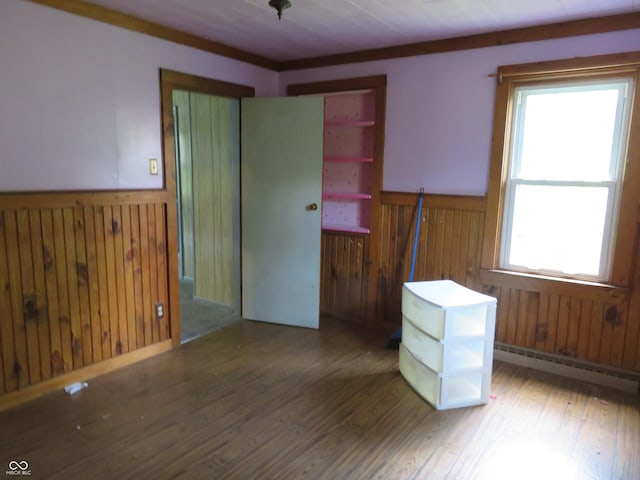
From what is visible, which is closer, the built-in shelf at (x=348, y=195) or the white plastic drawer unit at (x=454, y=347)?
the white plastic drawer unit at (x=454, y=347)

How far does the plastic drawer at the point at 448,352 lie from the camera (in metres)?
2.44

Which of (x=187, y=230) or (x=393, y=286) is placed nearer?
(x=393, y=286)

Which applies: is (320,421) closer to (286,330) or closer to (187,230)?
(286,330)

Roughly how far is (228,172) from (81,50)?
1.55 meters

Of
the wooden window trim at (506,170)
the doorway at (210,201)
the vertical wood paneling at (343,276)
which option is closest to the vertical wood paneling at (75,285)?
the doorway at (210,201)

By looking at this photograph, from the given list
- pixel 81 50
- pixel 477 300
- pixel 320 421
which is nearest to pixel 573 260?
pixel 477 300

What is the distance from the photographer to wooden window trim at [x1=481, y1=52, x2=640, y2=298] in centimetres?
256

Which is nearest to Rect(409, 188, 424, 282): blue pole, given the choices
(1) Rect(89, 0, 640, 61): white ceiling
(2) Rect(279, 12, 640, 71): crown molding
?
(2) Rect(279, 12, 640, 71): crown molding

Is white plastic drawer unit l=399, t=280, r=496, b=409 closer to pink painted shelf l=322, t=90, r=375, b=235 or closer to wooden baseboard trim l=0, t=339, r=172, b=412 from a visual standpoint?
pink painted shelf l=322, t=90, r=375, b=235

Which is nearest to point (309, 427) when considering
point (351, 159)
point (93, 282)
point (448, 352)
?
point (448, 352)

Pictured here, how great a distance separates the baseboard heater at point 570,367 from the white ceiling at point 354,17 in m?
2.16

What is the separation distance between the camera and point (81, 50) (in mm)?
2502

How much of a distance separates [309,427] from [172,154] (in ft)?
6.67

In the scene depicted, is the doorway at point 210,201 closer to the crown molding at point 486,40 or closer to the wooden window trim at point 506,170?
the crown molding at point 486,40
